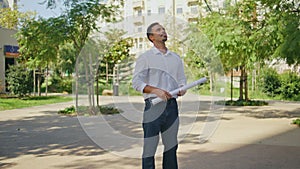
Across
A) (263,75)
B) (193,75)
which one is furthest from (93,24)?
(263,75)

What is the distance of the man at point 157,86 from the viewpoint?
3.69 meters

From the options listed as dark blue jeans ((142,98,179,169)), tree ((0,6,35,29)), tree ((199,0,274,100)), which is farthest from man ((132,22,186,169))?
tree ((0,6,35,29))

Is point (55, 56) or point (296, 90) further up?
point (55, 56)

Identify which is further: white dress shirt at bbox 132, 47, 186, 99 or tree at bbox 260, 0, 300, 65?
tree at bbox 260, 0, 300, 65

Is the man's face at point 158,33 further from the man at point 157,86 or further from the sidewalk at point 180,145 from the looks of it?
the sidewalk at point 180,145

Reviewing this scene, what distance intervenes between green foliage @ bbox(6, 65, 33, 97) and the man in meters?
18.6

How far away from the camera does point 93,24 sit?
1312 centimetres

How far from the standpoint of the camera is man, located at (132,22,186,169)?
3688 millimetres

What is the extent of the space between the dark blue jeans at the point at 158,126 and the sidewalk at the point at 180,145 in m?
0.91

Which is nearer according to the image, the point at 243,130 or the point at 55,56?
the point at 243,130

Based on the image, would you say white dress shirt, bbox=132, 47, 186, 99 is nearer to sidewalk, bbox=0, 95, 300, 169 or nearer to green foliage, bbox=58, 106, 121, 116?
sidewalk, bbox=0, 95, 300, 169

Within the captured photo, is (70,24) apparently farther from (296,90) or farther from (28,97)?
(296,90)

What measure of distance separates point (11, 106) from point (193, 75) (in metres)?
13.4

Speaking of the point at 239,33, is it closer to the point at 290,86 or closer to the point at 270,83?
the point at 290,86
